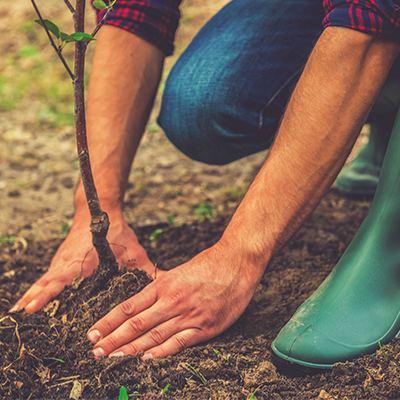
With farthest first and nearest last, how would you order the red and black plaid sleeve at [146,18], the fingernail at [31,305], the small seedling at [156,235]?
the small seedling at [156,235] < the red and black plaid sleeve at [146,18] < the fingernail at [31,305]

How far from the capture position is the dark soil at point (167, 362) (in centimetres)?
101

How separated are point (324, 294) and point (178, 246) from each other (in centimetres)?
81

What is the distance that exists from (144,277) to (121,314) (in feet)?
0.55

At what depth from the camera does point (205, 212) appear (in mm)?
2230

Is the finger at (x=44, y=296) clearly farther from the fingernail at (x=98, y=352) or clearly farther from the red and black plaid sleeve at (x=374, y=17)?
the red and black plaid sleeve at (x=374, y=17)

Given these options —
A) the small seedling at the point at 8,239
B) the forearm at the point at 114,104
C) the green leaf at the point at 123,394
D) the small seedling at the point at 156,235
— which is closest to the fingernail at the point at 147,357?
the green leaf at the point at 123,394

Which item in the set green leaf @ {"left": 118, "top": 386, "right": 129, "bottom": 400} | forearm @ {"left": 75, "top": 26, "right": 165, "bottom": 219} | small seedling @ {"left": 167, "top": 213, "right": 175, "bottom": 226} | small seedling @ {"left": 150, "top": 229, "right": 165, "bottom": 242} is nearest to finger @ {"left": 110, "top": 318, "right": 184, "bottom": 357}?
green leaf @ {"left": 118, "top": 386, "right": 129, "bottom": 400}

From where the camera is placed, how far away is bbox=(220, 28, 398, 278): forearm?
1066mm

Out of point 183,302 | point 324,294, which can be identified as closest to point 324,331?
point 324,294

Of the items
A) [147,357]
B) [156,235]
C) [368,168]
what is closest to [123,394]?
[147,357]

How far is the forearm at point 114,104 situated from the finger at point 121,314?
0.50m

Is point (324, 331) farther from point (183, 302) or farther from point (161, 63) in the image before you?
point (161, 63)

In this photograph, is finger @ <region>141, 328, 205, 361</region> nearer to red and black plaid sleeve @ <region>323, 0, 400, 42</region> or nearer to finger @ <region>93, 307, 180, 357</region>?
finger @ <region>93, 307, 180, 357</region>

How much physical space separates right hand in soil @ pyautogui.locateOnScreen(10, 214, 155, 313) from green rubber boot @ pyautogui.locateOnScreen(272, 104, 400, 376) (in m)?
0.56
